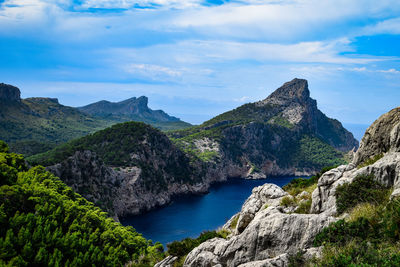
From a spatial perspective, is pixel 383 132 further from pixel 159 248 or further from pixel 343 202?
pixel 159 248

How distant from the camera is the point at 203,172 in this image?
148m

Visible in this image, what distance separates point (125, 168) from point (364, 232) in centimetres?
10186

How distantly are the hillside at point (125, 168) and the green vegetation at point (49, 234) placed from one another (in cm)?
4000

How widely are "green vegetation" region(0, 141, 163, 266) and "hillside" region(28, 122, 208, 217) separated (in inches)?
1575

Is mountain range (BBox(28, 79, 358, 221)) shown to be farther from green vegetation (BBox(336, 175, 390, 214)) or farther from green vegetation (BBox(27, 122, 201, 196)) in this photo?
green vegetation (BBox(336, 175, 390, 214))

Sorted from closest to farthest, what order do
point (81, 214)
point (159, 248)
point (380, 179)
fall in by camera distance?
1. point (380, 179)
2. point (81, 214)
3. point (159, 248)

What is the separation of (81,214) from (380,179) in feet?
118

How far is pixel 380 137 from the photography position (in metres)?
21.9

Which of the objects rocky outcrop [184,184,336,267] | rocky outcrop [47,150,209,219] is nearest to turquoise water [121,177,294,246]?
rocky outcrop [47,150,209,219]

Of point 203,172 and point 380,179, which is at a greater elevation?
point 380,179

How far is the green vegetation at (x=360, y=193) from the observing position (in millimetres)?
16859

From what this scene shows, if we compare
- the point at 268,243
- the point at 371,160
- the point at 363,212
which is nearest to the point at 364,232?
the point at 363,212

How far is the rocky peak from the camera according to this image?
21.0 m

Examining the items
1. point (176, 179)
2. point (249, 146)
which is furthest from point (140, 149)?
point (249, 146)
